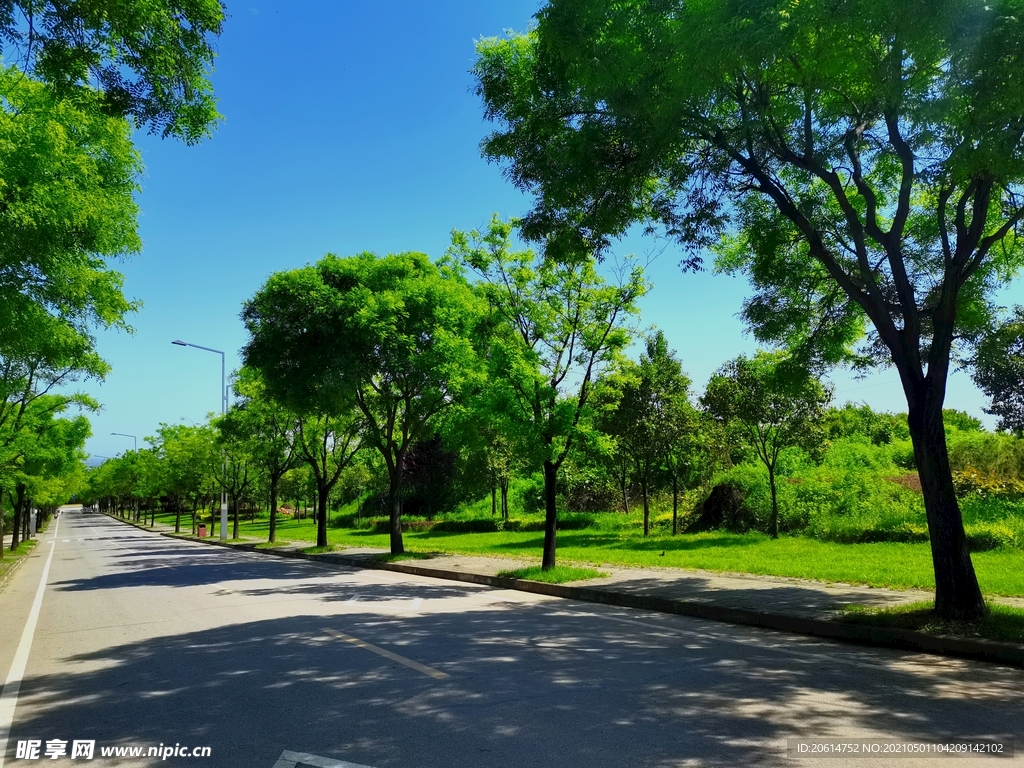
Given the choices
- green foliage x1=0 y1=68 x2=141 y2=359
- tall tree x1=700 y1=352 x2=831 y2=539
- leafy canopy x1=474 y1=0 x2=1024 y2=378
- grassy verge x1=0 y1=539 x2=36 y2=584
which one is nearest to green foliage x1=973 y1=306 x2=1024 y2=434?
tall tree x1=700 y1=352 x2=831 y2=539

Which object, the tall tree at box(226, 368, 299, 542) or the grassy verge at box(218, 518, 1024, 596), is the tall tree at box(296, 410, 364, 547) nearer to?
the tall tree at box(226, 368, 299, 542)

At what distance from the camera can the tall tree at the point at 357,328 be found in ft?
62.4

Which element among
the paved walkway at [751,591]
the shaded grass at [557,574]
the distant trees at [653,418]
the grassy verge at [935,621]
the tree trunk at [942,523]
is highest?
the distant trees at [653,418]

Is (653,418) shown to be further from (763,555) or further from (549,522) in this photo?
(549,522)

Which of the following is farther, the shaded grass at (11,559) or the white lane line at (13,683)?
the shaded grass at (11,559)

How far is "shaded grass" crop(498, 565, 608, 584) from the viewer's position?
1406 centimetres

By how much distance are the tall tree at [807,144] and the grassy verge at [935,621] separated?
0.29 m

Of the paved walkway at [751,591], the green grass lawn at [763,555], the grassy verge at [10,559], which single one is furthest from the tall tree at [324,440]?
the paved walkway at [751,591]

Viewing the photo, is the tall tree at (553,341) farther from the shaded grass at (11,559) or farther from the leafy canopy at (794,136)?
the shaded grass at (11,559)

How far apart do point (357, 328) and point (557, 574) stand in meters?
8.62

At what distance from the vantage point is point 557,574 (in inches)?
569

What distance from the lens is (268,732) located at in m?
5.00

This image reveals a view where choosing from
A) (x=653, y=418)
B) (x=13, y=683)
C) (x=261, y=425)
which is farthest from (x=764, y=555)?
(x=261, y=425)

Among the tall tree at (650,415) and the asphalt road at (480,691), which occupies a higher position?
the tall tree at (650,415)
